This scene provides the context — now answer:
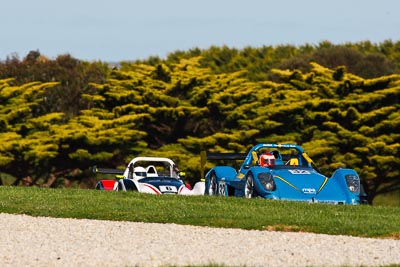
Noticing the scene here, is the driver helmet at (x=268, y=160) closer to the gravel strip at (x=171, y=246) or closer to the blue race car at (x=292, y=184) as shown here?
the blue race car at (x=292, y=184)

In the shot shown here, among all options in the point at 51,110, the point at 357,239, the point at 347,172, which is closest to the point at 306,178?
the point at 347,172

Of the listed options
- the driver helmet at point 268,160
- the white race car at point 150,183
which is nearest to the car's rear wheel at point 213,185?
the white race car at point 150,183

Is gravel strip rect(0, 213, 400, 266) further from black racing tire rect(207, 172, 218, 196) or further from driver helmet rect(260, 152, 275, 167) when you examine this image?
black racing tire rect(207, 172, 218, 196)

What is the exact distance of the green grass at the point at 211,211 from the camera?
51.9 feet

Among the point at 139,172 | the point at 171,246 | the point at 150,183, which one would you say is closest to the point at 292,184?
the point at 150,183

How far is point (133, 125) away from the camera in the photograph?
42.4 m

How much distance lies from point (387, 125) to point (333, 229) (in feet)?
84.4

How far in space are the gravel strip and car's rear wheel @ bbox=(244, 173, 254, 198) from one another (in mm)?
5596

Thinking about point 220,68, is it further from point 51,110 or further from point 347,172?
point 347,172

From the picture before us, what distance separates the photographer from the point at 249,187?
2152cm

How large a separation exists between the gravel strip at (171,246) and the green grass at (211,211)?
668mm

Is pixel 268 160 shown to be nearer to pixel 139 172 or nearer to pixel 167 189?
pixel 167 189

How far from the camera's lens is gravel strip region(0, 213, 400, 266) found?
482 inches

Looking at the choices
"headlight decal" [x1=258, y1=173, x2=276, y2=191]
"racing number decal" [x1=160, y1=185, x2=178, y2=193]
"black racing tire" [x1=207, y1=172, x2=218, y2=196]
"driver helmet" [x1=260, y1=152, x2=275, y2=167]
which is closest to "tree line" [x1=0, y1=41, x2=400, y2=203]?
"racing number decal" [x1=160, y1=185, x2=178, y2=193]
